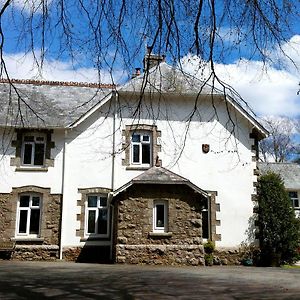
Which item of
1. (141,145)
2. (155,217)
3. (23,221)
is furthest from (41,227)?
(141,145)

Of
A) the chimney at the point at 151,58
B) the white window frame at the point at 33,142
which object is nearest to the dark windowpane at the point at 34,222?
the white window frame at the point at 33,142

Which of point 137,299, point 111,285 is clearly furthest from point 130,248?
point 137,299

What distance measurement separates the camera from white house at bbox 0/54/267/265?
1744 cm

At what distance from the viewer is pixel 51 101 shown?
20.7 meters

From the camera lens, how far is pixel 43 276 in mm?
12062

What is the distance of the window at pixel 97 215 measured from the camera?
18750 mm

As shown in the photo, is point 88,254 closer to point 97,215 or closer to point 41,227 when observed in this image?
point 97,215

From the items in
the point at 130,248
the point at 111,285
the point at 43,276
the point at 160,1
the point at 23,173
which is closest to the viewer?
the point at 160,1

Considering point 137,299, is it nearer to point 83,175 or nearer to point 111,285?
point 111,285

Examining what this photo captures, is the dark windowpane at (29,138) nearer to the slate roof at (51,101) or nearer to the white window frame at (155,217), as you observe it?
the slate roof at (51,101)

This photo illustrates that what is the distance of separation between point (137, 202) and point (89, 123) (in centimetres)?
422

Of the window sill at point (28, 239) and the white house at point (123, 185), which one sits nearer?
the white house at point (123, 185)

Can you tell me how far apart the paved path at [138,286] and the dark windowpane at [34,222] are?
5085 mm

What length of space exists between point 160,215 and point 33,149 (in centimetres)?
595
